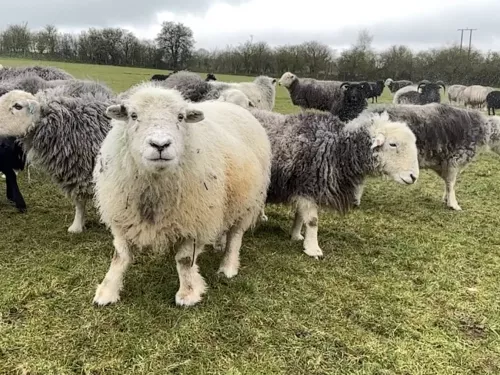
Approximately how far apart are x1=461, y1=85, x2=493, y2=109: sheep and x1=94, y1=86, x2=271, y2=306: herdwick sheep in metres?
26.1

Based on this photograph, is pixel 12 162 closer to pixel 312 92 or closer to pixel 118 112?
pixel 118 112

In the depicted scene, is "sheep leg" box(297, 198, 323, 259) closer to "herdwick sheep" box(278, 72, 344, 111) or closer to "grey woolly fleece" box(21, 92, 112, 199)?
"grey woolly fleece" box(21, 92, 112, 199)

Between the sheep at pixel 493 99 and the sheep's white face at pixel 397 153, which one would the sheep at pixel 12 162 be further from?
the sheep at pixel 493 99

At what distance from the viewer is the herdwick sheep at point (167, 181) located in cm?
317

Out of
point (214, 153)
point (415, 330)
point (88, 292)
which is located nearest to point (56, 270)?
point (88, 292)

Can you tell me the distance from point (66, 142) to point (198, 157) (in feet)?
6.96

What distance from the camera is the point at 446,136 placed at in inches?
277

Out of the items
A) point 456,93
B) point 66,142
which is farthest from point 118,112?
point 456,93

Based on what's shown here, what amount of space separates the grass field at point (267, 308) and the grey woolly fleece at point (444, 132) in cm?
161

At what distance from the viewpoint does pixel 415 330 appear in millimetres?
3496

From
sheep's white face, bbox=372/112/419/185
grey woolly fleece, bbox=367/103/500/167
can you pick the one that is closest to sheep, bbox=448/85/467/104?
grey woolly fleece, bbox=367/103/500/167

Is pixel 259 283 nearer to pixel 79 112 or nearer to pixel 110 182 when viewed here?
pixel 110 182

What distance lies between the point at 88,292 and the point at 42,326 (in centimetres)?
56

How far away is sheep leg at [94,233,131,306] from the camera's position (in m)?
3.60
